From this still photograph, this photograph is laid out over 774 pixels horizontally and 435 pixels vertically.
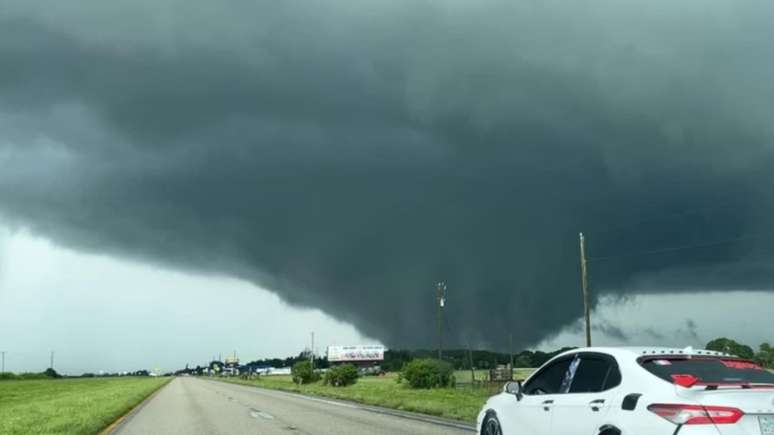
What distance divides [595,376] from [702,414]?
5.56ft

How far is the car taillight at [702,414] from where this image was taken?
21.1ft

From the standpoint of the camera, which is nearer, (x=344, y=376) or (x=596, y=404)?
(x=596, y=404)

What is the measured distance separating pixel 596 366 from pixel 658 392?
131cm

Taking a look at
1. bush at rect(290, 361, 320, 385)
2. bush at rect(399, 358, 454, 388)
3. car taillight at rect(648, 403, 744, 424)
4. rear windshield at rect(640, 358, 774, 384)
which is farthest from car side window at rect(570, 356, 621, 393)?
bush at rect(290, 361, 320, 385)

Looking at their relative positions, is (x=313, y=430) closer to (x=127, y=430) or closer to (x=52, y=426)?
(x=127, y=430)

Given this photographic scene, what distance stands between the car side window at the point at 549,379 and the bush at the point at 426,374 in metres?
50.3

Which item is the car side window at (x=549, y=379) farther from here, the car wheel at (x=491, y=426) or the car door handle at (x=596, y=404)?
the car door handle at (x=596, y=404)

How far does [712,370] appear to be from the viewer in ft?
24.2

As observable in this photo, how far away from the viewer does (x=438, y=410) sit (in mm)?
26172

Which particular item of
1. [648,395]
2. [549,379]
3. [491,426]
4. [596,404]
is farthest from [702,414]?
[491,426]

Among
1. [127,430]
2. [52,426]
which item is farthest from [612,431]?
[52,426]

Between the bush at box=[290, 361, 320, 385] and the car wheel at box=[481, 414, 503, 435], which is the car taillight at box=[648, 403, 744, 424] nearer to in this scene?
the car wheel at box=[481, 414, 503, 435]

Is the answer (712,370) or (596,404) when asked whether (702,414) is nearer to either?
(712,370)

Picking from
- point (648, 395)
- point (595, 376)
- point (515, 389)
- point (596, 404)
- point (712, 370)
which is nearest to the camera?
point (648, 395)
